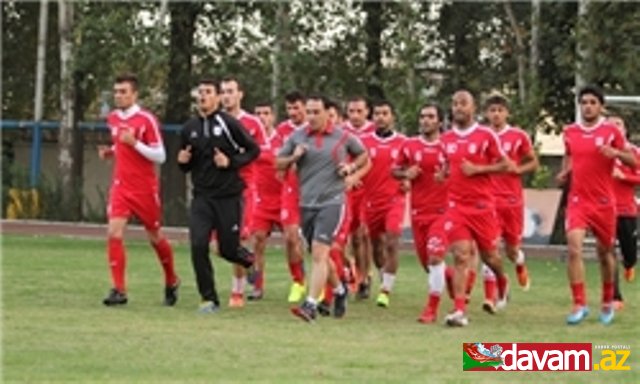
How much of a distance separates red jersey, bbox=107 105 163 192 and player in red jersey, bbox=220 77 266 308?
0.91 metres

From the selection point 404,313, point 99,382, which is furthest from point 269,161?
point 99,382

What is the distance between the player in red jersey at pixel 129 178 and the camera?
62.0ft

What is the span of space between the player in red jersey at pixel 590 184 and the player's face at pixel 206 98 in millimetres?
3478

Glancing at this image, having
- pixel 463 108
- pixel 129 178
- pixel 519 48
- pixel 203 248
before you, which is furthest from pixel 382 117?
pixel 519 48

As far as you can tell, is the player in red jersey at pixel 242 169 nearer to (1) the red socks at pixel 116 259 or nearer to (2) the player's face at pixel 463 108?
(1) the red socks at pixel 116 259

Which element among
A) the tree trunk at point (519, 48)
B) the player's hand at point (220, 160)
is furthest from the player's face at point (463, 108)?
the tree trunk at point (519, 48)

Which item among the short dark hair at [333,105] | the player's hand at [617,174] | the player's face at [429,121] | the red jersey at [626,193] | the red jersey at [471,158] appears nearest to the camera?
the red jersey at [471,158]

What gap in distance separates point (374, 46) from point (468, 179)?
76.8 feet

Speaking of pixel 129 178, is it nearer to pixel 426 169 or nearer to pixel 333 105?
pixel 333 105

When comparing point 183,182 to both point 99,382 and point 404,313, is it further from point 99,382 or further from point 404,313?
point 99,382

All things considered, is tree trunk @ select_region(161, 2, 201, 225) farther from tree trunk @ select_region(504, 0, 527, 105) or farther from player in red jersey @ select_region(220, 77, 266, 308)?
player in red jersey @ select_region(220, 77, 266, 308)

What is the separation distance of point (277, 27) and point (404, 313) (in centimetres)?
2211

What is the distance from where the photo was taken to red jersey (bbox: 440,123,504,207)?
17344mm

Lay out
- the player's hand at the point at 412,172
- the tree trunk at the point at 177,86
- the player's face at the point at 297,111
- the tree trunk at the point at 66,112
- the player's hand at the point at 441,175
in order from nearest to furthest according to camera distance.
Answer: the player's hand at the point at 441,175
the player's hand at the point at 412,172
the player's face at the point at 297,111
the tree trunk at the point at 177,86
the tree trunk at the point at 66,112
